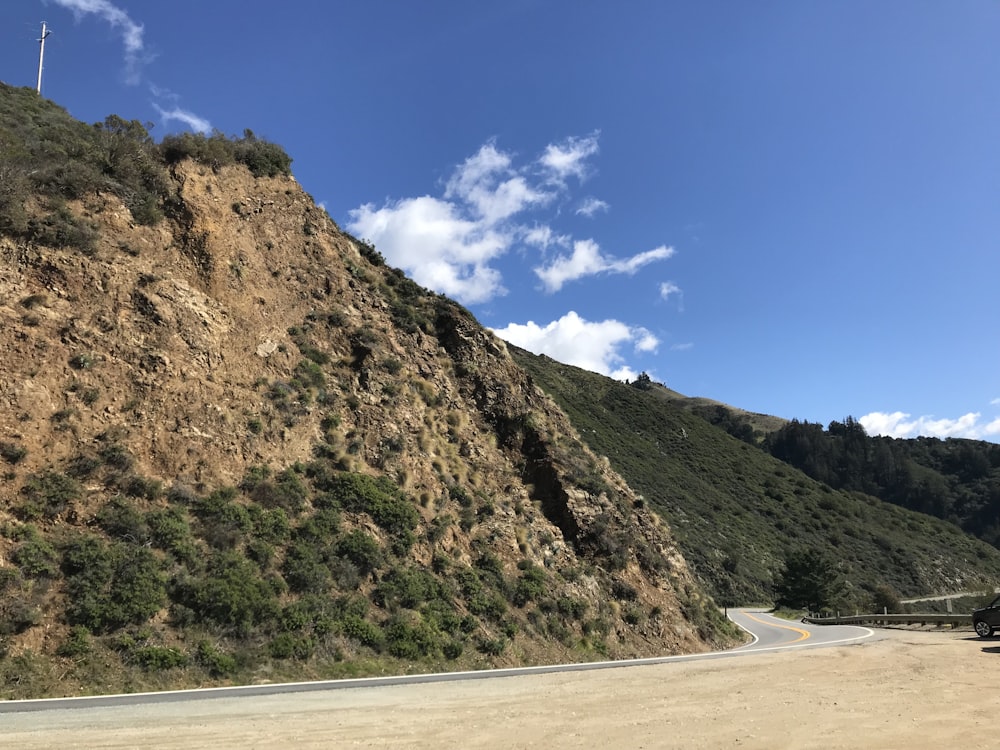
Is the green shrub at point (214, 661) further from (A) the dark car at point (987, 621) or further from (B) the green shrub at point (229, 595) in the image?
(A) the dark car at point (987, 621)

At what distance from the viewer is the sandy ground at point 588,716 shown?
7.64m

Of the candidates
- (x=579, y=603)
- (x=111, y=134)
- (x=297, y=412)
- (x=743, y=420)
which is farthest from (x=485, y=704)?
(x=743, y=420)

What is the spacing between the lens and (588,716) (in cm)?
948

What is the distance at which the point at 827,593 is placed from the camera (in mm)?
51844

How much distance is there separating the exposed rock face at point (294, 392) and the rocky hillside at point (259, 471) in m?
0.08

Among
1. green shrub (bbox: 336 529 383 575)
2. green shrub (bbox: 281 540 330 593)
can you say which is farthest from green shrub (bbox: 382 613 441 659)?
green shrub (bbox: 281 540 330 593)

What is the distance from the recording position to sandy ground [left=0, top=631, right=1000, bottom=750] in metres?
7.64

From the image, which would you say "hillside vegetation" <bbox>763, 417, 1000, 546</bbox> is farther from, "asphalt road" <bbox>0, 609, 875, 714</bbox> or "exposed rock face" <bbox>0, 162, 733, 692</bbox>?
"asphalt road" <bbox>0, 609, 875, 714</bbox>

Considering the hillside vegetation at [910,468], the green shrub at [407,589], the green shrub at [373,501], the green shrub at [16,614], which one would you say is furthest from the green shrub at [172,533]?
the hillside vegetation at [910,468]

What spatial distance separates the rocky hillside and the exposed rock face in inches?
3.3

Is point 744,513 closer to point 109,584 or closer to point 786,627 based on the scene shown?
point 786,627

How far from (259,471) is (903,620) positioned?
30.9 meters

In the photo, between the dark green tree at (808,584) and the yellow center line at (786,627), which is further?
the dark green tree at (808,584)

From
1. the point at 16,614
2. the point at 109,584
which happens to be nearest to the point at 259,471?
the point at 109,584
